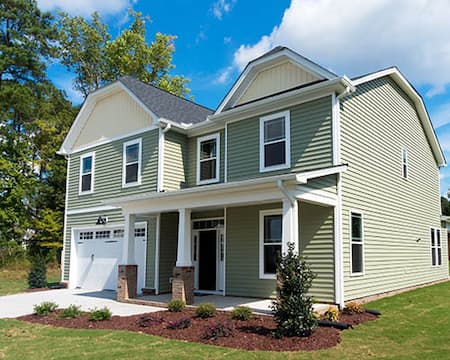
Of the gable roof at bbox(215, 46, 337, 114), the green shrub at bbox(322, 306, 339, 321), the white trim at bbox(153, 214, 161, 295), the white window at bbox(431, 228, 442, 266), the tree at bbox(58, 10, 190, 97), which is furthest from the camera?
the tree at bbox(58, 10, 190, 97)

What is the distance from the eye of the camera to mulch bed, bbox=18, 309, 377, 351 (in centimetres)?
722

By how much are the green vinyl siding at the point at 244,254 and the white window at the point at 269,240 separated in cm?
13

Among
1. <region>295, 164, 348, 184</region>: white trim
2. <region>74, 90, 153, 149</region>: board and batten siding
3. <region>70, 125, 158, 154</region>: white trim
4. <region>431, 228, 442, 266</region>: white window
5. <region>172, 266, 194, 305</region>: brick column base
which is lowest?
<region>172, 266, 194, 305</region>: brick column base

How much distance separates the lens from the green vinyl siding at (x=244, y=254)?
39.4 feet

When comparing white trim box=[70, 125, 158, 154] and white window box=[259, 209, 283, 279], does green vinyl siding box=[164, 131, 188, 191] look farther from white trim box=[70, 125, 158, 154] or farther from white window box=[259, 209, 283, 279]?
white window box=[259, 209, 283, 279]

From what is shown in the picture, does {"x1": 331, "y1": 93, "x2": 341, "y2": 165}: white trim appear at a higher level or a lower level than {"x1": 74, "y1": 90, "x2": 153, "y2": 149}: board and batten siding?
lower

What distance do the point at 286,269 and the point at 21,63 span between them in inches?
1077

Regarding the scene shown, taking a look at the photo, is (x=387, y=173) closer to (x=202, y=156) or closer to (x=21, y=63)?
(x=202, y=156)

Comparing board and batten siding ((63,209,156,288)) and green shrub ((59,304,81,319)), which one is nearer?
green shrub ((59,304,81,319))

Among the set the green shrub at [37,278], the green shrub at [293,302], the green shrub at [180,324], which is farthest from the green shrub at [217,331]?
the green shrub at [37,278]

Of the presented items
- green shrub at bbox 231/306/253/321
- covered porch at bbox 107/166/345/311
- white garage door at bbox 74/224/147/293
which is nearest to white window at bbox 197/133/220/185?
covered porch at bbox 107/166/345/311

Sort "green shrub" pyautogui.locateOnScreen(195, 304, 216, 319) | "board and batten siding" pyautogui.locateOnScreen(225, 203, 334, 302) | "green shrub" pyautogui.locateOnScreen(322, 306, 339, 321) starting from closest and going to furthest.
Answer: "green shrub" pyautogui.locateOnScreen(322, 306, 339, 321) < "green shrub" pyautogui.locateOnScreen(195, 304, 216, 319) < "board and batten siding" pyautogui.locateOnScreen(225, 203, 334, 302)

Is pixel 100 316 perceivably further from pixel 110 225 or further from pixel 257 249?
pixel 110 225

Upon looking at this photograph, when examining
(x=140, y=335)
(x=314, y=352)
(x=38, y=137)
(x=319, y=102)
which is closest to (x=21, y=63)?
(x=38, y=137)
